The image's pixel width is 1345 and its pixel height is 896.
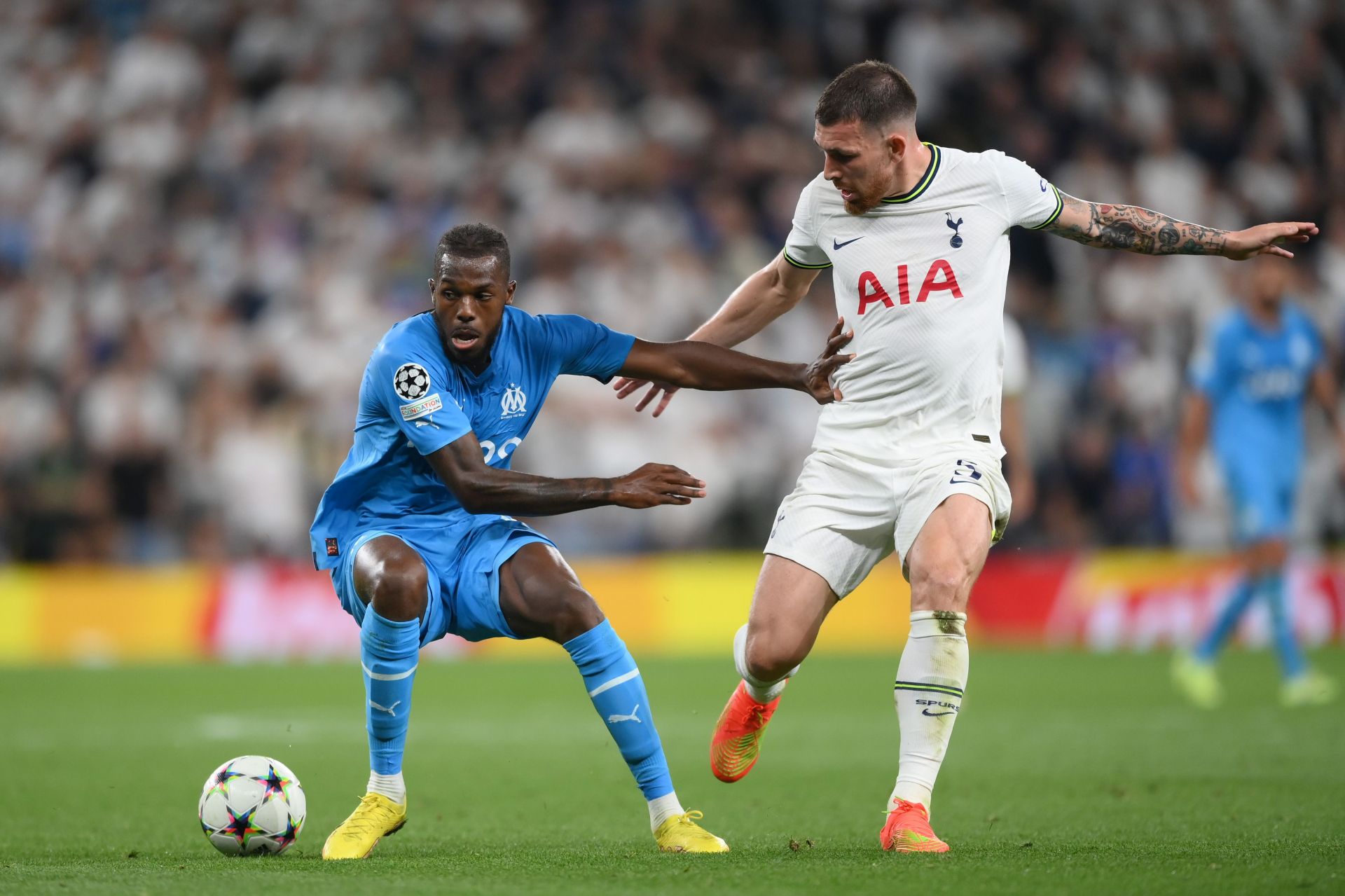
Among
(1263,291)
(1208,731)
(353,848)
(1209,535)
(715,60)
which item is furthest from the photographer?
(715,60)

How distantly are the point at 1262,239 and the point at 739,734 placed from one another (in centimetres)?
258

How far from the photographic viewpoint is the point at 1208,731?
920cm

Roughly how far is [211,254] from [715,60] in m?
6.05

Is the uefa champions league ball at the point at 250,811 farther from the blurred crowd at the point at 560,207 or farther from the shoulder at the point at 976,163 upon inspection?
the blurred crowd at the point at 560,207

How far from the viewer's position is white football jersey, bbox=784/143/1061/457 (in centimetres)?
570

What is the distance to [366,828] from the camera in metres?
5.42

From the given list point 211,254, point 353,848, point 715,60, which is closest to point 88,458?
point 211,254

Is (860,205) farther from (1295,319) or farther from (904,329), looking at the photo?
(1295,319)

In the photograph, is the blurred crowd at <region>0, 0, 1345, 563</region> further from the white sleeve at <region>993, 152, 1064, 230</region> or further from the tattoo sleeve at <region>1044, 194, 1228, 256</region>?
the white sleeve at <region>993, 152, 1064, 230</region>

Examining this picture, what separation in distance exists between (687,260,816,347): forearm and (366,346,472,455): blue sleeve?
1253mm

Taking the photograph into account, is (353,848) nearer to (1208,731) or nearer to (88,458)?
→ (1208,731)

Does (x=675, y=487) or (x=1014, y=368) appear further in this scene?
(x=1014, y=368)

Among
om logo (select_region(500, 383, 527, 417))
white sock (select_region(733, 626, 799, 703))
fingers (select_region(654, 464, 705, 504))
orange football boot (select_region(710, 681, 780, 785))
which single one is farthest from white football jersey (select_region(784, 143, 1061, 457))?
om logo (select_region(500, 383, 527, 417))

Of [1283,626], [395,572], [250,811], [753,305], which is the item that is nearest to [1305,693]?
[1283,626]
